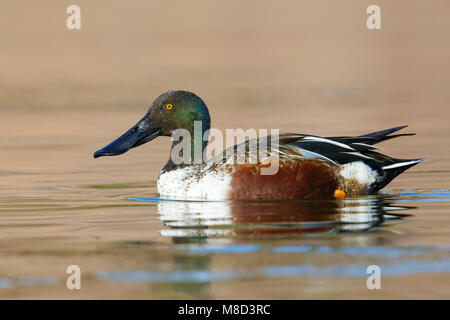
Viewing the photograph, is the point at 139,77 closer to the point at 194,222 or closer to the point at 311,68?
the point at 311,68

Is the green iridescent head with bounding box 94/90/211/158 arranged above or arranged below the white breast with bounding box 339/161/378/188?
above

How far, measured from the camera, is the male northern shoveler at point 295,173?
28.3 feet

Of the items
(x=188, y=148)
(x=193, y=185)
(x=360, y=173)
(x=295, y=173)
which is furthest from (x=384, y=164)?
(x=188, y=148)

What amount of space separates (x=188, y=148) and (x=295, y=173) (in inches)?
50.0

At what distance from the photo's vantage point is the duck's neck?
934cm

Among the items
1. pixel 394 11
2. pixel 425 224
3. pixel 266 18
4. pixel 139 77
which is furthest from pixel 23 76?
pixel 425 224

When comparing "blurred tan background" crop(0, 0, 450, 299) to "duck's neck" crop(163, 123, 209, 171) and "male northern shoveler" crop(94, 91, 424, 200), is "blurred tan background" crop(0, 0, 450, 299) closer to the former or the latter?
"duck's neck" crop(163, 123, 209, 171)

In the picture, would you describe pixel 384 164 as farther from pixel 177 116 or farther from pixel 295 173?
pixel 177 116

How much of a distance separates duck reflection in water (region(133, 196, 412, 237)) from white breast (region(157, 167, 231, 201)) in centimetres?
10

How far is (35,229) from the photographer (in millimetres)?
7785

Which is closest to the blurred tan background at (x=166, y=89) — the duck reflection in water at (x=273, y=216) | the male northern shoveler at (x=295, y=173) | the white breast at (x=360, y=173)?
the duck reflection in water at (x=273, y=216)

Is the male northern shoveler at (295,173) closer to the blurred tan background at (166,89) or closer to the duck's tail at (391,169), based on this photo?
the duck's tail at (391,169)

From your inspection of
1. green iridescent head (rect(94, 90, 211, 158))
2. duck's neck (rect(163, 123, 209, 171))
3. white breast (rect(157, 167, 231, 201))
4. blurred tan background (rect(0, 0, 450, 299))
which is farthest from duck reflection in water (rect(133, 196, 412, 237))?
green iridescent head (rect(94, 90, 211, 158))

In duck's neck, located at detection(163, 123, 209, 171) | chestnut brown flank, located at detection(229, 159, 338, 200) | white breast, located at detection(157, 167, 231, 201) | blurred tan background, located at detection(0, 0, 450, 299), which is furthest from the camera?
duck's neck, located at detection(163, 123, 209, 171)
